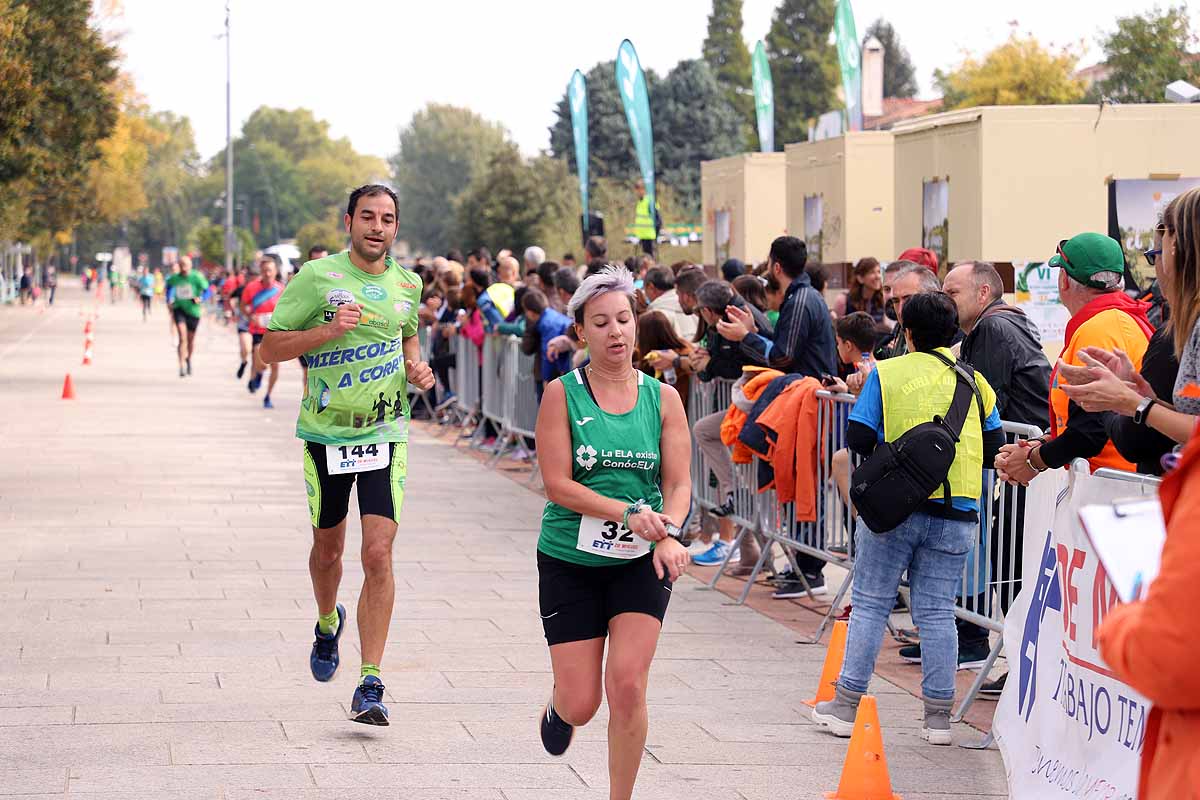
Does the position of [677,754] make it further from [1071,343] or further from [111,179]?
[111,179]

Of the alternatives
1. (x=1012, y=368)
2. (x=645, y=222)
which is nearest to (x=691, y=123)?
(x=645, y=222)

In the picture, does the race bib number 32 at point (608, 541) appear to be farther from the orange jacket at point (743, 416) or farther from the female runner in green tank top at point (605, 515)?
the orange jacket at point (743, 416)

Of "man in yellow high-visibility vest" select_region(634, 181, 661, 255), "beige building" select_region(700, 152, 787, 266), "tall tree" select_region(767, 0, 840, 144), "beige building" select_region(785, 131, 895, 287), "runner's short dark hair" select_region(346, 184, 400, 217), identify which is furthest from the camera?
"tall tree" select_region(767, 0, 840, 144)

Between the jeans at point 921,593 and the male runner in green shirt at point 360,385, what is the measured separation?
182 centimetres

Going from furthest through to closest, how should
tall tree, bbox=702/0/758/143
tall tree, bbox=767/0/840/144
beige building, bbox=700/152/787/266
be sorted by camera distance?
tall tree, bbox=702/0/758/143, tall tree, bbox=767/0/840/144, beige building, bbox=700/152/787/266

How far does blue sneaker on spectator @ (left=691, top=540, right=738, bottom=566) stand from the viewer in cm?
1092

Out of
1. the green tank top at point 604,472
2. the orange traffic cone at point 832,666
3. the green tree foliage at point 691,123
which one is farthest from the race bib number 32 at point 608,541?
the green tree foliage at point 691,123

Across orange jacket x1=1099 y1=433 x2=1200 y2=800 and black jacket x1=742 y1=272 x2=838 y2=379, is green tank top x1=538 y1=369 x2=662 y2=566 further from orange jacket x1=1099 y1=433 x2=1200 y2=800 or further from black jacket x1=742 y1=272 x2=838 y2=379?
black jacket x1=742 y1=272 x2=838 y2=379

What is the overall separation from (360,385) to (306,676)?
1.51m

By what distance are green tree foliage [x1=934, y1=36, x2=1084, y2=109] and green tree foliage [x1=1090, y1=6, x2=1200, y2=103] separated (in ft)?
43.4

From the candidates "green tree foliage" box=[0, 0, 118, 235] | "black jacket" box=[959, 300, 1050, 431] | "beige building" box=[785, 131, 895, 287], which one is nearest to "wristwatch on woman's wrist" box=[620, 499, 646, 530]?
"black jacket" box=[959, 300, 1050, 431]

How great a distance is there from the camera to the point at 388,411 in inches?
259

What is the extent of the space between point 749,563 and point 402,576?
6.89 feet

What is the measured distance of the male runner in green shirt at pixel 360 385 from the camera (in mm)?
6480
